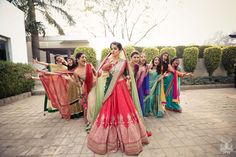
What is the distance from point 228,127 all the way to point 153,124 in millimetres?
1671

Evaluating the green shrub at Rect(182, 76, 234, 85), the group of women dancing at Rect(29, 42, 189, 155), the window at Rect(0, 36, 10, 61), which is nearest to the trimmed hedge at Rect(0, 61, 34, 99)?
the window at Rect(0, 36, 10, 61)

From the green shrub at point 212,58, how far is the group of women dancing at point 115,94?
7645 millimetres

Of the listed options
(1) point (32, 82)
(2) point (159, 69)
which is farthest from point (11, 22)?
(2) point (159, 69)

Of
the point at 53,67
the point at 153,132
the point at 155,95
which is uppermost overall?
the point at 53,67

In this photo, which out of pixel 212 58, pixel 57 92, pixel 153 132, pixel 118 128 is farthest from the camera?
pixel 212 58

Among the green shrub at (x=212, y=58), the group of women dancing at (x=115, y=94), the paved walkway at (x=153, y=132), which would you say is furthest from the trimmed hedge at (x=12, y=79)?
the green shrub at (x=212, y=58)

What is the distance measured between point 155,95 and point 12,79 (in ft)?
20.9

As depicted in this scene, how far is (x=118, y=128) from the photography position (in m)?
2.60

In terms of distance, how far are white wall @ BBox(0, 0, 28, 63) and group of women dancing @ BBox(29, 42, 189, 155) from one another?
4936 millimetres

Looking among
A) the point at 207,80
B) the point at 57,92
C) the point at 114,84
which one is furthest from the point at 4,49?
the point at 207,80

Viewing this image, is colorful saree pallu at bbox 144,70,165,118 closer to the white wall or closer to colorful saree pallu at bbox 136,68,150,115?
colorful saree pallu at bbox 136,68,150,115

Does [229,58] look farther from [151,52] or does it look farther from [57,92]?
[57,92]

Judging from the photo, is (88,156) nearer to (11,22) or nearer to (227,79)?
(11,22)

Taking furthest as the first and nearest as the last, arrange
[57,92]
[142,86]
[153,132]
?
[57,92], [142,86], [153,132]
